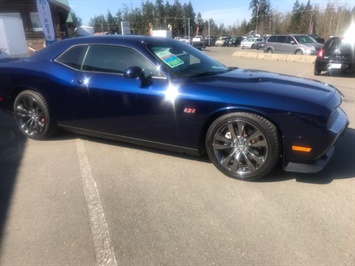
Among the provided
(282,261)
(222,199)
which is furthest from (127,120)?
(282,261)

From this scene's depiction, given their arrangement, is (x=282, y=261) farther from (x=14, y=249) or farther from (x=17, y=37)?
(x=17, y=37)

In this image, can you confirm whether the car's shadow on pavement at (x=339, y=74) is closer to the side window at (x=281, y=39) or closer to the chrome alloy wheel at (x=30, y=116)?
the chrome alloy wheel at (x=30, y=116)

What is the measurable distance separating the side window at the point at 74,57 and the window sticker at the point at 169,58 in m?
1.09

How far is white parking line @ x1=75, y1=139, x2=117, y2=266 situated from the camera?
2.21 metres

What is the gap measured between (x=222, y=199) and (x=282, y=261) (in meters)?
0.87

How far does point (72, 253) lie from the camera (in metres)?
2.24

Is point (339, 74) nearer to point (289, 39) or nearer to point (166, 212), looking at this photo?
point (289, 39)

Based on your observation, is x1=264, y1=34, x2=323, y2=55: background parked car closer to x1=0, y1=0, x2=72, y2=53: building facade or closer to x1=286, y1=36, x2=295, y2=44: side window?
x1=286, y1=36, x2=295, y2=44: side window

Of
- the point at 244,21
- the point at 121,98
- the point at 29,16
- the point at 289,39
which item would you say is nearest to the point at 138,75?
the point at 121,98

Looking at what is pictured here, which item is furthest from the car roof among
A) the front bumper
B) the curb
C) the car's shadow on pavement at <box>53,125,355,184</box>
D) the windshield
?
the curb

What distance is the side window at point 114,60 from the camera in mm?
3586

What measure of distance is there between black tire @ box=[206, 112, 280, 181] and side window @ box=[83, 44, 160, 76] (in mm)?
989

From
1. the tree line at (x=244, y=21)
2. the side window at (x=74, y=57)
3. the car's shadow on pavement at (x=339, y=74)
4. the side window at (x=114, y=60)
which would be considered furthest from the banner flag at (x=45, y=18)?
the tree line at (x=244, y=21)

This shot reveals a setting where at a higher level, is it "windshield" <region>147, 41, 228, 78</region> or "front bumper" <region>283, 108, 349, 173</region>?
"windshield" <region>147, 41, 228, 78</region>
